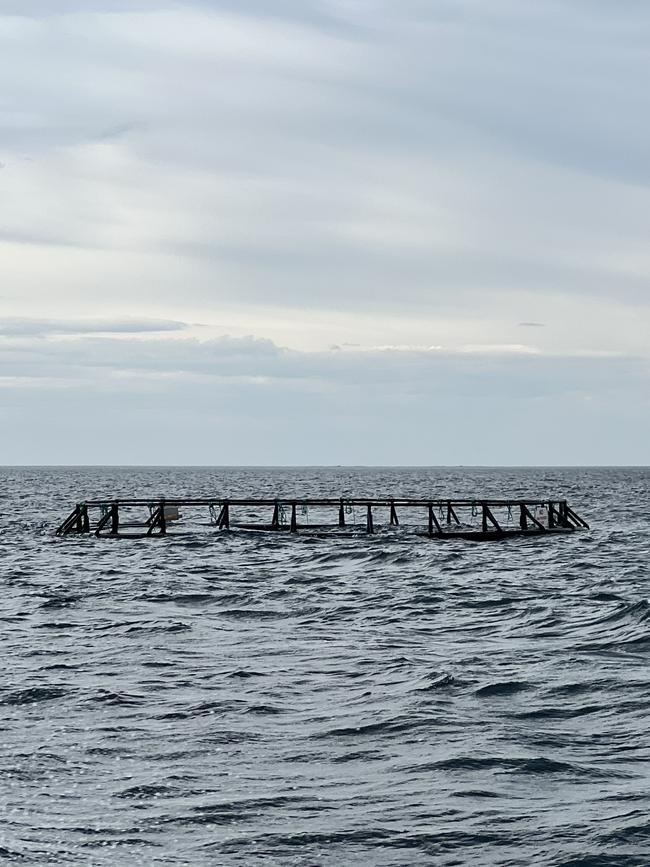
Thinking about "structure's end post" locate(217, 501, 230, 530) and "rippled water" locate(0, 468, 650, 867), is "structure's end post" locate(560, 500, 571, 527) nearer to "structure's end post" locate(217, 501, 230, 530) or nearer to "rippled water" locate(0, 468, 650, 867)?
"structure's end post" locate(217, 501, 230, 530)

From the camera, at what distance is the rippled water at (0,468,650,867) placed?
1177cm

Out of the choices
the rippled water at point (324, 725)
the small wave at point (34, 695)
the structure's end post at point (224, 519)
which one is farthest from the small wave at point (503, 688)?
the structure's end post at point (224, 519)

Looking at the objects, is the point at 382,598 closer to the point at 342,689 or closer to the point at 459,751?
the point at 342,689

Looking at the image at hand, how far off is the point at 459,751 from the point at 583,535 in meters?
44.3

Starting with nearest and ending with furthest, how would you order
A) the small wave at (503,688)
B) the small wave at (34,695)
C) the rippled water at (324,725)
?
the rippled water at (324,725) → the small wave at (34,695) → the small wave at (503,688)

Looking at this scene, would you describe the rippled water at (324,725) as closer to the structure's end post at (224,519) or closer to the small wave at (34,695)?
the small wave at (34,695)

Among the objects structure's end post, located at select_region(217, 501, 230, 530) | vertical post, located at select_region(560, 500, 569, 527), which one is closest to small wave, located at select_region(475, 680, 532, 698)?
vertical post, located at select_region(560, 500, 569, 527)

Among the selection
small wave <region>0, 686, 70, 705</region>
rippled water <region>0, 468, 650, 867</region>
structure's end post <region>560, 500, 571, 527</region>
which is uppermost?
structure's end post <region>560, 500, 571, 527</region>

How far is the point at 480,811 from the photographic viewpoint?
12.7 m

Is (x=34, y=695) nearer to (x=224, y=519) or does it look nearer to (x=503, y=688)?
(x=503, y=688)

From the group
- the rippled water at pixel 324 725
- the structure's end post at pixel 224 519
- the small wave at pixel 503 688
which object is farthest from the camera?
the structure's end post at pixel 224 519

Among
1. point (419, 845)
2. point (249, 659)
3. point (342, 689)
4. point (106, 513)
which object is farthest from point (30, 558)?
point (419, 845)

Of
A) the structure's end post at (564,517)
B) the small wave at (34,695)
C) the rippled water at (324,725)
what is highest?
the structure's end post at (564,517)

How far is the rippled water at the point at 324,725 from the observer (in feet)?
38.6
